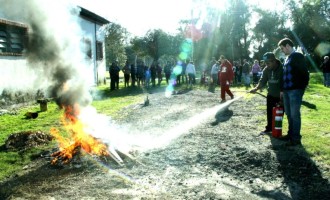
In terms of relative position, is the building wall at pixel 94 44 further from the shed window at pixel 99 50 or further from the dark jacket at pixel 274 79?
the dark jacket at pixel 274 79

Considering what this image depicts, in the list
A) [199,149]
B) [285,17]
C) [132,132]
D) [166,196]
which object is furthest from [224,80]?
[285,17]

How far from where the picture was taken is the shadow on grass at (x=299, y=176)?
4.53m

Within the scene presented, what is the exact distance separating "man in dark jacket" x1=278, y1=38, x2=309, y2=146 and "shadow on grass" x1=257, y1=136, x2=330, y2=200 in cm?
42

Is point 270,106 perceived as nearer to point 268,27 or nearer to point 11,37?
point 11,37

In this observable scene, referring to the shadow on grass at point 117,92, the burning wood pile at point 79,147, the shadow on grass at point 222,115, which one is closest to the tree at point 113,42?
the shadow on grass at point 117,92

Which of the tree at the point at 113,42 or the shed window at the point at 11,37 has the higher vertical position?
the tree at the point at 113,42

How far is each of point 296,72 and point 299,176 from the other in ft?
7.12

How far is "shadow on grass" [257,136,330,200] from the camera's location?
4.53 metres

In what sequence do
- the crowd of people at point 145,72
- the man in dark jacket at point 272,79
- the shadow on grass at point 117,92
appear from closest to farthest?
the man in dark jacket at point 272,79 → the shadow on grass at point 117,92 → the crowd of people at point 145,72

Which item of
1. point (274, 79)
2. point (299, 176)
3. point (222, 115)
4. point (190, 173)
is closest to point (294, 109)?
point (274, 79)

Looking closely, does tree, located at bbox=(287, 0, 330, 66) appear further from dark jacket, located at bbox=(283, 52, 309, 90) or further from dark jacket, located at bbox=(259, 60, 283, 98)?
dark jacket, located at bbox=(283, 52, 309, 90)

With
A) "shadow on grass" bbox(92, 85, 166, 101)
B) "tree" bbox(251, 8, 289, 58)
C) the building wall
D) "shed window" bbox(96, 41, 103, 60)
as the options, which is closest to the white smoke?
"shadow on grass" bbox(92, 85, 166, 101)

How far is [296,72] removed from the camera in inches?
253

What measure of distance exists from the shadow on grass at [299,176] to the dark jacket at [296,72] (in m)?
1.23
